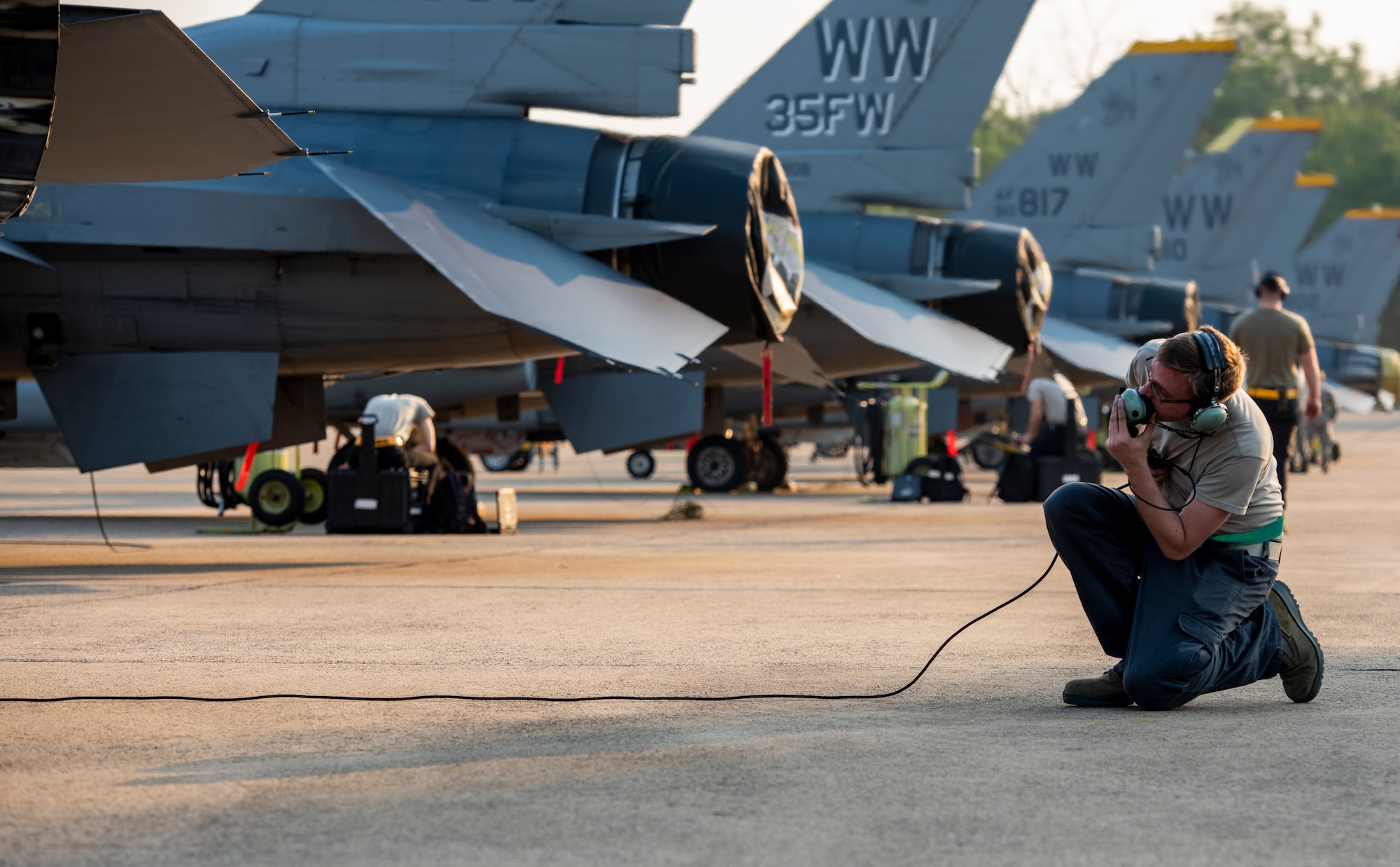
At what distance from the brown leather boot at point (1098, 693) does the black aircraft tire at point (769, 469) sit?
55.6ft

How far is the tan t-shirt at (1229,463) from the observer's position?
15.8 ft

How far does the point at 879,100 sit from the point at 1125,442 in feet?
45.5

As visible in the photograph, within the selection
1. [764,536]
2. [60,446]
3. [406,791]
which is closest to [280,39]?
[764,536]

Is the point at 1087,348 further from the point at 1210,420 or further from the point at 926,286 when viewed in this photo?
the point at 1210,420

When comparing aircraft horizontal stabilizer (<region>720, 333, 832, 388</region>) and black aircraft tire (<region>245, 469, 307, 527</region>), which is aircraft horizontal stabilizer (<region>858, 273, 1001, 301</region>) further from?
black aircraft tire (<region>245, 469, 307, 527</region>)

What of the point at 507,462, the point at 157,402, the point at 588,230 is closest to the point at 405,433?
the point at 157,402

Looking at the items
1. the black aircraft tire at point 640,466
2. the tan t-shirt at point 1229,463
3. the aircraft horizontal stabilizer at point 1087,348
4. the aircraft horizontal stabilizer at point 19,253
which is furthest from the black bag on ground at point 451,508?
the black aircraft tire at point 640,466

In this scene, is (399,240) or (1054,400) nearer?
(399,240)

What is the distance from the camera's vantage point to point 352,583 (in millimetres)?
8719

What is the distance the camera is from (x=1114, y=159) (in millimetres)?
26000

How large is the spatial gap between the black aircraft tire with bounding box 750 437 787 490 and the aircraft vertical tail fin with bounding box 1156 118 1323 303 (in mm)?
16664

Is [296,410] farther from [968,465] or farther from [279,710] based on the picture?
Answer: [968,465]

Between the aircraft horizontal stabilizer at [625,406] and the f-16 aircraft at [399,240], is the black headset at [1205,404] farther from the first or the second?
the aircraft horizontal stabilizer at [625,406]

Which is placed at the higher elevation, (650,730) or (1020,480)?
(650,730)
